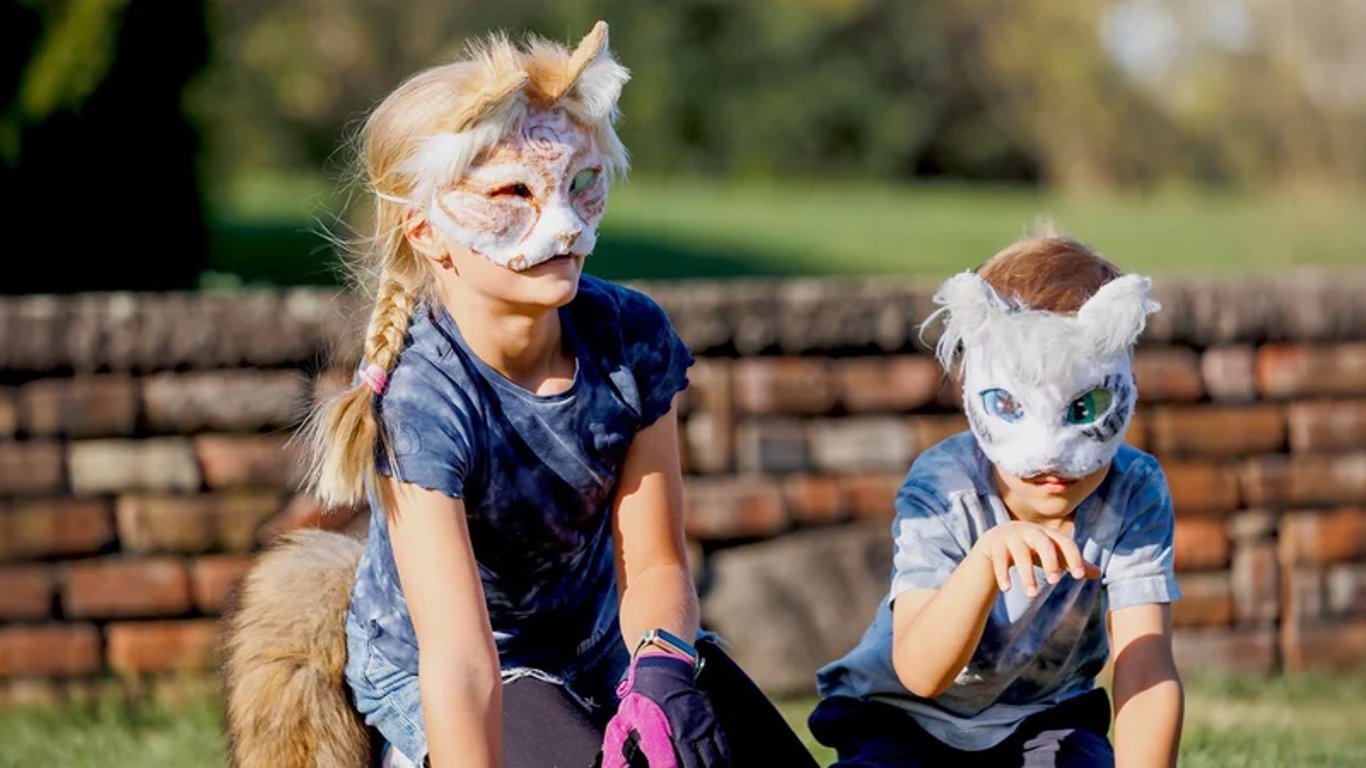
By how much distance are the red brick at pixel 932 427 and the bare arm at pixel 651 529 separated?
7.51 ft

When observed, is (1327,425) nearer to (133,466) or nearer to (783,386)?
(783,386)

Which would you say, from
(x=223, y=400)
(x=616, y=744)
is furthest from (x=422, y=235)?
(x=223, y=400)

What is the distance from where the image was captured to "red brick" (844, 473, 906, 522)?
17.4 ft

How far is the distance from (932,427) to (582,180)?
2.63 meters

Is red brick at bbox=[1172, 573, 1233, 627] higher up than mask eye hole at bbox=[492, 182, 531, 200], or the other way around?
mask eye hole at bbox=[492, 182, 531, 200]

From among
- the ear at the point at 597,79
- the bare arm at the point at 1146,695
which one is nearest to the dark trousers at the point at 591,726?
the bare arm at the point at 1146,695

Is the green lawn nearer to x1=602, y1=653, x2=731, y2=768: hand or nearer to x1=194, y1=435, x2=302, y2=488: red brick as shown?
x1=194, y1=435, x2=302, y2=488: red brick

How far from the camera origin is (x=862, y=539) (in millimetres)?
5238

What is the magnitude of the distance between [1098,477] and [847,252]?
9748 millimetres

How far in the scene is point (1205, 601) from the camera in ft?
17.7

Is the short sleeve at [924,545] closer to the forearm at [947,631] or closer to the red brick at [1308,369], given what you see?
the forearm at [947,631]

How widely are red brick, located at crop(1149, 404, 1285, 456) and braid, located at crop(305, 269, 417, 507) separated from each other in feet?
9.92

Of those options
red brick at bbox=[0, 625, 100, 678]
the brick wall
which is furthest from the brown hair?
red brick at bbox=[0, 625, 100, 678]

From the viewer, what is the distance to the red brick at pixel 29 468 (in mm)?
4906
